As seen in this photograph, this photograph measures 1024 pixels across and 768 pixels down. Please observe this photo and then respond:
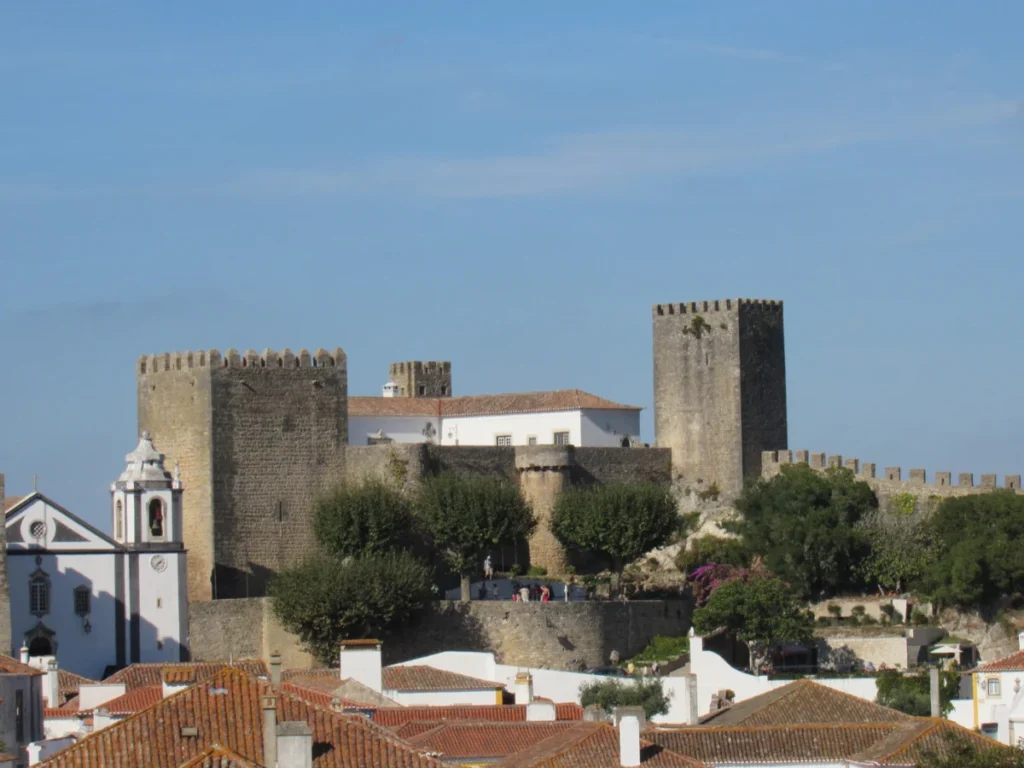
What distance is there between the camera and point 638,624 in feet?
209

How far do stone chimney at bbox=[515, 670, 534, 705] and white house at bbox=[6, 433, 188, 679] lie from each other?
37.3 ft

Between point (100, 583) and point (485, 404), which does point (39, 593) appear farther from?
point (485, 404)

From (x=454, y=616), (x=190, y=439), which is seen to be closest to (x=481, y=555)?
(x=454, y=616)

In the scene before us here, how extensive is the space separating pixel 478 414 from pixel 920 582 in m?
14.4

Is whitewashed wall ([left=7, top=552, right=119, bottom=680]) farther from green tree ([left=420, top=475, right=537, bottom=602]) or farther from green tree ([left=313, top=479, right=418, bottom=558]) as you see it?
green tree ([left=420, top=475, right=537, bottom=602])

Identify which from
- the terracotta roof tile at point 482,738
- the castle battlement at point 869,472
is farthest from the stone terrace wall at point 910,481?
the terracotta roof tile at point 482,738

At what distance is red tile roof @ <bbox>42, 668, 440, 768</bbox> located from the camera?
100.0 ft

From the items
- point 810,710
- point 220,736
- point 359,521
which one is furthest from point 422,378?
point 220,736

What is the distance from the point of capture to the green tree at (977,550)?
61062 millimetres

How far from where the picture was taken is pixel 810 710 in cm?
4356

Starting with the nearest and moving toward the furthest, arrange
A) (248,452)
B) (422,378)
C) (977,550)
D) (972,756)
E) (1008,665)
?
(972,756)
(1008,665)
(977,550)
(248,452)
(422,378)

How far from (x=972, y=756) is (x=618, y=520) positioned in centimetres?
3147

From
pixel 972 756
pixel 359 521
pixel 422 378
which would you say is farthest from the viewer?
pixel 422 378

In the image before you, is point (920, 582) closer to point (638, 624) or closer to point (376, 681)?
point (638, 624)
